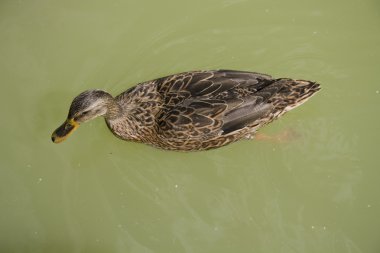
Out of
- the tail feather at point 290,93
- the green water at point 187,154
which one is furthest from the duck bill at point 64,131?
the tail feather at point 290,93

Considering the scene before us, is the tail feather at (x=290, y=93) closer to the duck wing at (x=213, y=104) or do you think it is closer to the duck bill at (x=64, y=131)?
the duck wing at (x=213, y=104)

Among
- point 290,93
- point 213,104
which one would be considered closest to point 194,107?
point 213,104

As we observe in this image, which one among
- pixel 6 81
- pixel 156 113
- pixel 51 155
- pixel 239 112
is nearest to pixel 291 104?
pixel 239 112

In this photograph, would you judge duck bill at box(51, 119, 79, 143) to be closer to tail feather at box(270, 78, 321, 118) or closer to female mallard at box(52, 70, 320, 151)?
female mallard at box(52, 70, 320, 151)

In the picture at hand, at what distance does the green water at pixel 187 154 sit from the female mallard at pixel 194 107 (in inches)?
18.9

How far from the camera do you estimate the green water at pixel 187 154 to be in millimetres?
4777

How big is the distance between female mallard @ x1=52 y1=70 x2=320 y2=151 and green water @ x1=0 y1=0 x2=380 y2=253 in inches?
18.9

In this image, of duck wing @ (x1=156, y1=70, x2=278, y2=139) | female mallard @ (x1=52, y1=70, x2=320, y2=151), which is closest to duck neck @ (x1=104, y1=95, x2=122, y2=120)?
female mallard @ (x1=52, y1=70, x2=320, y2=151)

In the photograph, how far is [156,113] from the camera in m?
4.62

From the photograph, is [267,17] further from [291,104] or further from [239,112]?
[239,112]

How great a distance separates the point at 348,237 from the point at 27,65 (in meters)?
4.55

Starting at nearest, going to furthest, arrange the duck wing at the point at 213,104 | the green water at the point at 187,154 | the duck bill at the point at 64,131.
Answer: the duck wing at the point at 213,104, the duck bill at the point at 64,131, the green water at the point at 187,154

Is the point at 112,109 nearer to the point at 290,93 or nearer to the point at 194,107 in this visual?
the point at 194,107

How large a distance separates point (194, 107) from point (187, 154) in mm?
865
